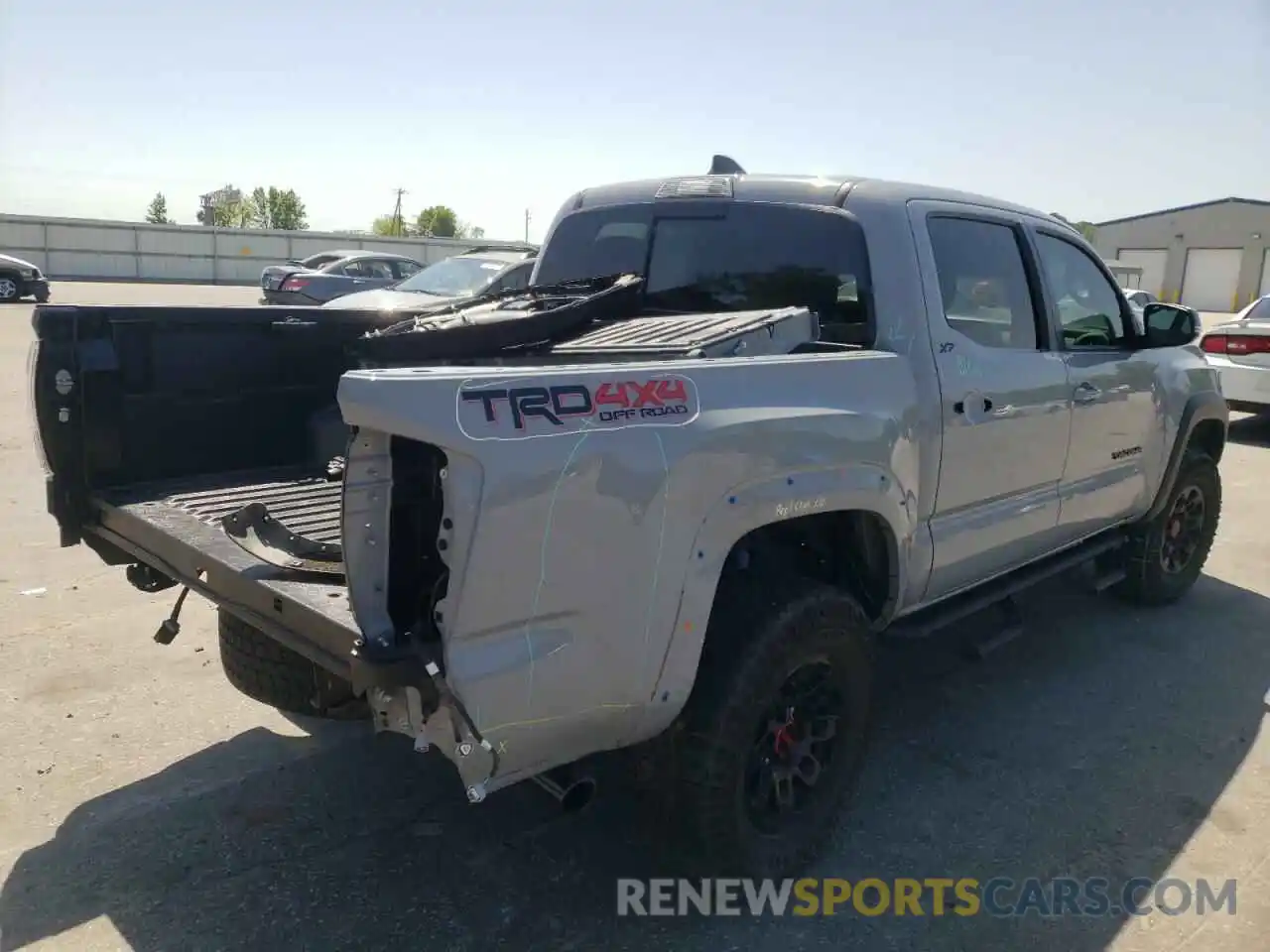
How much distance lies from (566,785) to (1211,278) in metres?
57.2

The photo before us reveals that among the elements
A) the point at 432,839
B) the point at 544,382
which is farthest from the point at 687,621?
the point at 432,839

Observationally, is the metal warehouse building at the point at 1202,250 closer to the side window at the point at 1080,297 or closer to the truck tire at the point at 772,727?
the side window at the point at 1080,297

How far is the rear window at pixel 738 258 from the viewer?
3543mm

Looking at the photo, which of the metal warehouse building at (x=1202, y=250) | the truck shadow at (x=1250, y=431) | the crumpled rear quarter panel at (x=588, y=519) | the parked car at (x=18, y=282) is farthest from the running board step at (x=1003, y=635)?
the metal warehouse building at (x=1202, y=250)

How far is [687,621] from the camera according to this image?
2506 millimetres

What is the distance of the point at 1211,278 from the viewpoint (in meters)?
50.9

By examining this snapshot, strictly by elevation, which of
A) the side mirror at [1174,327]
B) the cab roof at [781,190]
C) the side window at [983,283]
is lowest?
the side mirror at [1174,327]

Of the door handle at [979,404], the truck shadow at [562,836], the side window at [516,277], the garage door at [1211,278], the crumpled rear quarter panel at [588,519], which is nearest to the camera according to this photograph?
the crumpled rear quarter panel at [588,519]

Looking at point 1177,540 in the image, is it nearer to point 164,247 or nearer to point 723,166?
point 723,166

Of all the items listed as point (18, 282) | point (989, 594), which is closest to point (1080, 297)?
point (989, 594)

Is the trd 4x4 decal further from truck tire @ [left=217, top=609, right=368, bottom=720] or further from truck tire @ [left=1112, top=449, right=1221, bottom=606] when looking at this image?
truck tire @ [left=1112, top=449, right=1221, bottom=606]

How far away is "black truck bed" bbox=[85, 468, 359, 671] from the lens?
8.00 feet

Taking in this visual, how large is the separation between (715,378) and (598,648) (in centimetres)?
75

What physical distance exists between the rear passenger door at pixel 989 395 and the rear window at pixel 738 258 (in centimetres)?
28
